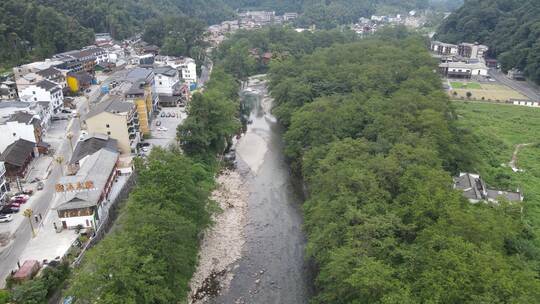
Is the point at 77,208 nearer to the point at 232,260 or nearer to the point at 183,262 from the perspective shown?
the point at 183,262

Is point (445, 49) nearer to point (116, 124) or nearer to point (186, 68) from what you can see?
point (186, 68)

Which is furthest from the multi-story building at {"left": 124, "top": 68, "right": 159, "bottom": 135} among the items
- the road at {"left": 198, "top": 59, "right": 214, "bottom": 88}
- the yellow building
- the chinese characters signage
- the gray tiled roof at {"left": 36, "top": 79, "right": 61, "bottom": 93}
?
the chinese characters signage

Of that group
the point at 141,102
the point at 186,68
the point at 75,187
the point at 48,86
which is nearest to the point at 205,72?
the point at 186,68

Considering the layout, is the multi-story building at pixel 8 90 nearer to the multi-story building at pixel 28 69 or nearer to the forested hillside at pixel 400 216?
the multi-story building at pixel 28 69

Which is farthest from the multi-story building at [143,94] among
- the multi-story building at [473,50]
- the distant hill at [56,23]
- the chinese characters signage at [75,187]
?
the multi-story building at [473,50]

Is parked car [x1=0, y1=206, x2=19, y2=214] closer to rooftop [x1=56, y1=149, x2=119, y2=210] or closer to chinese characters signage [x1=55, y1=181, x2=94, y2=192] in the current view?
rooftop [x1=56, y1=149, x2=119, y2=210]
